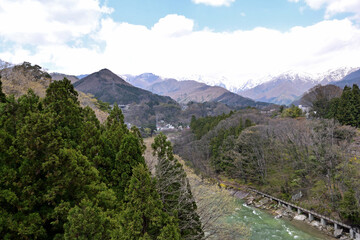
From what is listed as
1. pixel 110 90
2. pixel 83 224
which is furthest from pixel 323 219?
pixel 110 90

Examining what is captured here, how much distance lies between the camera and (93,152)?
678 centimetres

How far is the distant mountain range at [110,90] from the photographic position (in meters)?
121

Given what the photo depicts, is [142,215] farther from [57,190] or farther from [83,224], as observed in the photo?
[57,190]

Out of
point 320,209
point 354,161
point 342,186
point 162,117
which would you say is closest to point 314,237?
point 320,209

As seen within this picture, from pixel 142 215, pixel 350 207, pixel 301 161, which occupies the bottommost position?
pixel 350 207

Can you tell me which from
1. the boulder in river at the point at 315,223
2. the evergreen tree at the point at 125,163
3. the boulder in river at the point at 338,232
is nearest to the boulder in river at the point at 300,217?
the boulder in river at the point at 315,223

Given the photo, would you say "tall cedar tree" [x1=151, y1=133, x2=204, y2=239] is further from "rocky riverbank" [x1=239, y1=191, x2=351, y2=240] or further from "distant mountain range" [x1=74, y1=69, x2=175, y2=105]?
"distant mountain range" [x1=74, y1=69, x2=175, y2=105]

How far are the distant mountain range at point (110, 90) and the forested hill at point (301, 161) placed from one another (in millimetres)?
87710

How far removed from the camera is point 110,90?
12950 cm

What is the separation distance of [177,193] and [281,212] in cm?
1715

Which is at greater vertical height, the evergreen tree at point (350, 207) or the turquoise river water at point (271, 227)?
the evergreen tree at point (350, 207)

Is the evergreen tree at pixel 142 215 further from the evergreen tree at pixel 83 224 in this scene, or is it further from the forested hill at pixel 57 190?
the evergreen tree at pixel 83 224

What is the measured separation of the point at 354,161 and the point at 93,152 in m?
21.1

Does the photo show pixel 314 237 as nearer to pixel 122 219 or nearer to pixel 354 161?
pixel 354 161
